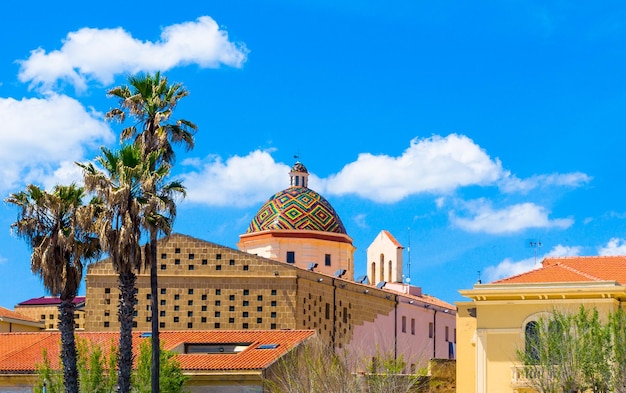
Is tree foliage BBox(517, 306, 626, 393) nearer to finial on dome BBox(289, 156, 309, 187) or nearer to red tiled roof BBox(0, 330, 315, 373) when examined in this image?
red tiled roof BBox(0, 330, 315, 373)

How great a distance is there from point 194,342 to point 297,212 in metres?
29.5

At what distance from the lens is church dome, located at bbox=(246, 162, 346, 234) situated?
82438mm

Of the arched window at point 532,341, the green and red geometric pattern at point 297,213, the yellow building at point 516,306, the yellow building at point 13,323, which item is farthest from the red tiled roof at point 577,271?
the yellow building at point 13,323

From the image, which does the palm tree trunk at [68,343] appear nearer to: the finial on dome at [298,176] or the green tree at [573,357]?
the green tree at [573,357]

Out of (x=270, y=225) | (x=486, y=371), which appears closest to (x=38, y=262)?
(x=486, y=371)

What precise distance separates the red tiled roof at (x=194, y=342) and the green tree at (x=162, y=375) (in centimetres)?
190

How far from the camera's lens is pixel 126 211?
4103 cm

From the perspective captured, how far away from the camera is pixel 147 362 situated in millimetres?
46844

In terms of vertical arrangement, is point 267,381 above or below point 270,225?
below

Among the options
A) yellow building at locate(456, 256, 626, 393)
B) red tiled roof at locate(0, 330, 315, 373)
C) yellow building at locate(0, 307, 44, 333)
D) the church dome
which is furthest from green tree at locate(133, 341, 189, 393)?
the church dome

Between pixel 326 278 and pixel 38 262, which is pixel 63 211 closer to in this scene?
pixel 38 262

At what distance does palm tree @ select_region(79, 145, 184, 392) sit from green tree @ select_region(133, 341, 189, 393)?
16.9ft

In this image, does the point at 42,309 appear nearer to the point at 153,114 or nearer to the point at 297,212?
the point at 297,212

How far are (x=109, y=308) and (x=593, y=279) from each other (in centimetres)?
3097
